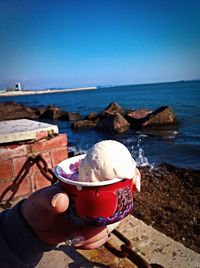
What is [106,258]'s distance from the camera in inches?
63.4

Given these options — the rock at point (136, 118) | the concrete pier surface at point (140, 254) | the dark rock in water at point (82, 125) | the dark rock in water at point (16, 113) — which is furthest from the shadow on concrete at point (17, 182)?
the dark rock in water at point (16, 113)

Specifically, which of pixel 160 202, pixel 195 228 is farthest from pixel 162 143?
pixel 195 228

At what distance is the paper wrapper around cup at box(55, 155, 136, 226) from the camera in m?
0.93

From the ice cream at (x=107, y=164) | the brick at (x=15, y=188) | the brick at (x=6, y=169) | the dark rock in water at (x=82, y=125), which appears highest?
the ice cream at (x=107, y=164)

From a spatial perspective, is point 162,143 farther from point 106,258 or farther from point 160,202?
point 106,258

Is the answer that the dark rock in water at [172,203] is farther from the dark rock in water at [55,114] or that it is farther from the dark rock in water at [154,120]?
the dark rock in water at [55,114]

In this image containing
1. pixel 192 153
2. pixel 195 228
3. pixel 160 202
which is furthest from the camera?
pixel 192 153

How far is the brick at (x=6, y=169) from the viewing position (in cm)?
214

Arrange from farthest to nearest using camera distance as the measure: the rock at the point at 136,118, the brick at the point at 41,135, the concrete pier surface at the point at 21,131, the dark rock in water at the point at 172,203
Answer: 1. the rock at the point at 136,118
2. the dark rock in water at the point at 172,203
3. the brick at the point at 41,135
4. the concrete pier surface at the point at 21,131

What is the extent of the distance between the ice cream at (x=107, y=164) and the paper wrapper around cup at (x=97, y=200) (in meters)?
0.03

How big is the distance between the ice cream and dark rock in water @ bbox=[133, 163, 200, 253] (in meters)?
2.90

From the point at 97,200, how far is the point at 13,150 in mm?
1415

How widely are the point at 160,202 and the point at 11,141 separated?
12.3 feet

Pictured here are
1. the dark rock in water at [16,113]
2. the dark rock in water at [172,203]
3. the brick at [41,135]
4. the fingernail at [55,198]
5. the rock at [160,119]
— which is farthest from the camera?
the dark rock in water at [16,113]
